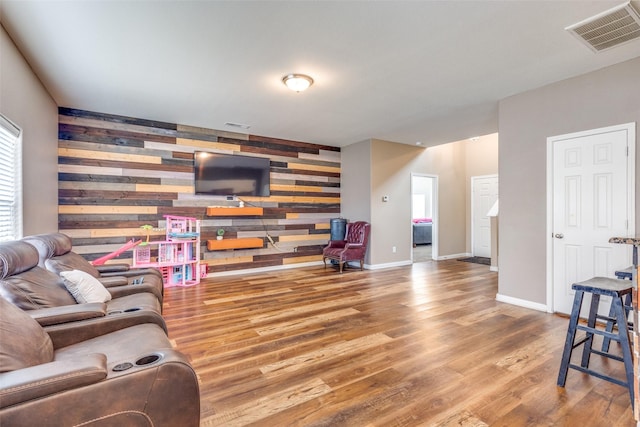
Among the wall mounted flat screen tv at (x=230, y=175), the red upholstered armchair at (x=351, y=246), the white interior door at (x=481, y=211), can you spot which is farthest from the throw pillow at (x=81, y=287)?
the white interior door at (x=481, y=211)

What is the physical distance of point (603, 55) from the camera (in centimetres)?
293

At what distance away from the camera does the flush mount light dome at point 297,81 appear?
3381 mm

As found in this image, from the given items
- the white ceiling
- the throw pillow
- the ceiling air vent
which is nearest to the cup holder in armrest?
the throw pillow

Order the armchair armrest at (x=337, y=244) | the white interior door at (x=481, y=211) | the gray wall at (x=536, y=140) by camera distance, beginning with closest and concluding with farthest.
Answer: the gray wall at (x=536, y=140), the armchair armrest at (x=337, y=244), the white interior door at (x=481, y=211)

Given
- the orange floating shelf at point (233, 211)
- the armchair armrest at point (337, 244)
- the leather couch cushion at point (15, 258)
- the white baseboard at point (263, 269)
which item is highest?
the orange floating shelf at point (233, 211)

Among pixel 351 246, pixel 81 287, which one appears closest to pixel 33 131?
pixel 81 287

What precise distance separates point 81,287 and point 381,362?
234cm

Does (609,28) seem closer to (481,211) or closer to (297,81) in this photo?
(297,81)

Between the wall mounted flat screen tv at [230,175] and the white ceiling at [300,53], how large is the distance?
104cm

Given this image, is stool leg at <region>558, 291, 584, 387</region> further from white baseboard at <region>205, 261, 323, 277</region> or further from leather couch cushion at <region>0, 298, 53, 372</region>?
white baseboard at <region>205, 261, 323, 277</region>

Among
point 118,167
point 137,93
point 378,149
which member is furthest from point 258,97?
point 378,149

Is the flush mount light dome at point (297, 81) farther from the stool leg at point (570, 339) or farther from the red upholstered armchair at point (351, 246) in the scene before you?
the red upholstered armchair at point (351, 246)

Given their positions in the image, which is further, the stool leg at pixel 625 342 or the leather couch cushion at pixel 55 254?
the leather couch cushion at pixel 55 254

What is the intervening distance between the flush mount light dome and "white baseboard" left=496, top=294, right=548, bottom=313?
3707 mm
